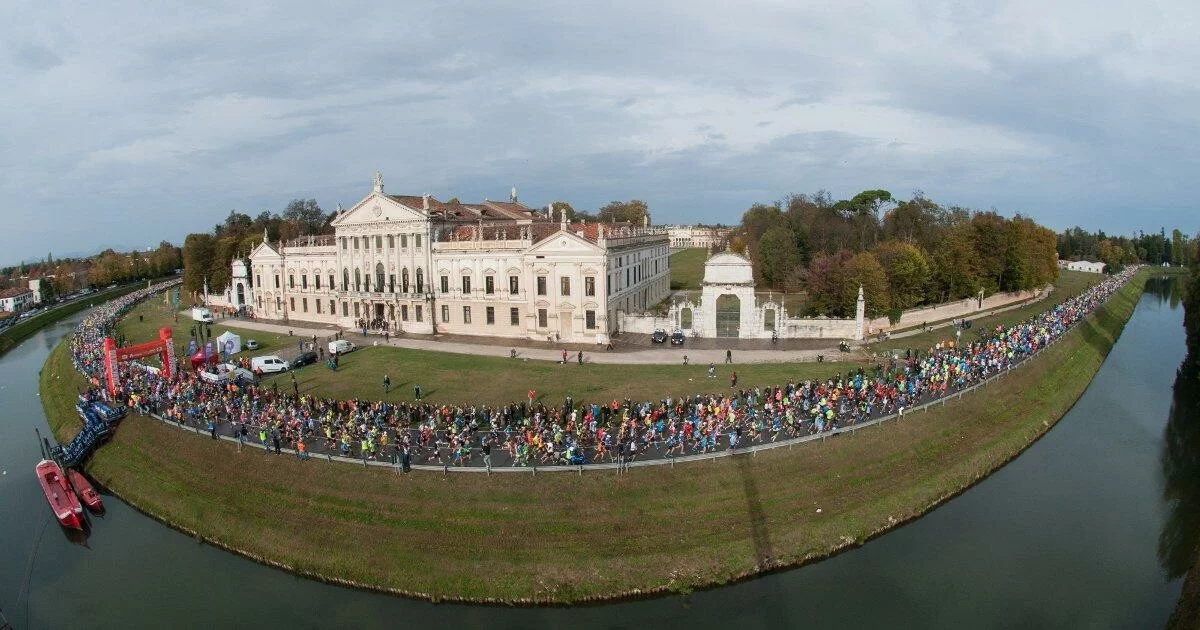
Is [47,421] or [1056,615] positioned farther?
[47,421]

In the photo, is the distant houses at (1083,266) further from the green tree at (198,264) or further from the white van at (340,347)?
the green tree at (198,264)

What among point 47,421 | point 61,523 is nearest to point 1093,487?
point 61,523

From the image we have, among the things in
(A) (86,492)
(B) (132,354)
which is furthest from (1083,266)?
(A) (86,492)

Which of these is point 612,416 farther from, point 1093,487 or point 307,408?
point 1093,487

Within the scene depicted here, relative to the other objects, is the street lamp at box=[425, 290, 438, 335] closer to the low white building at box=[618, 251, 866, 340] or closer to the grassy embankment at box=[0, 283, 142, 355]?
the low white building at box=[618, 251, 866, 340]

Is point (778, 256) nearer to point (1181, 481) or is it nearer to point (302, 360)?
point (1181, 481)

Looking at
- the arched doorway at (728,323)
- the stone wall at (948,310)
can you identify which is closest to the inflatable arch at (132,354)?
the arched doorway at (728,323)

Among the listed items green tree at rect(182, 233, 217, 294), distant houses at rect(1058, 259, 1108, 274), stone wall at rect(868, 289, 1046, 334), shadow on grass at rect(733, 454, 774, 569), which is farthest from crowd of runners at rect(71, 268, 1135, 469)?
distant houses at rect(1058, 259, 1108, 274)
